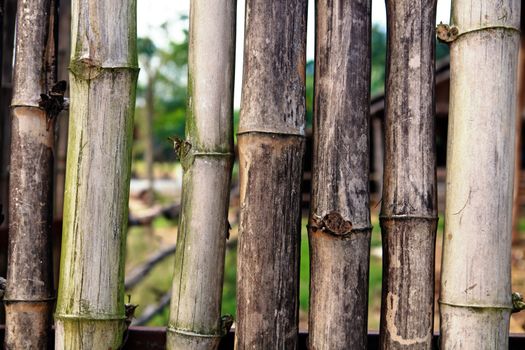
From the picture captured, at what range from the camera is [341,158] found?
1.69 metres

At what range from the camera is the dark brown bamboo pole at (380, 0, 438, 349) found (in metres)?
1.69

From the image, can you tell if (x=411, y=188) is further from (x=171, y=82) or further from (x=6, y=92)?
(x=171, y=82)

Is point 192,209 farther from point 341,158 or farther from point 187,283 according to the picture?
point 341,158

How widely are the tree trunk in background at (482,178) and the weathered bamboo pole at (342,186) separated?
229 mm

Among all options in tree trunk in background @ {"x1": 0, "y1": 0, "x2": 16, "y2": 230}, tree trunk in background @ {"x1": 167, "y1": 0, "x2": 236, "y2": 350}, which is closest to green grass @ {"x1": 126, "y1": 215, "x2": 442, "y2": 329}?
tree trunk in background @ {"x1": 0, "y1": 0, "x2": 16, "y2": 230}

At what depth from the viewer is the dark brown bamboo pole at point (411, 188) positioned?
169cm

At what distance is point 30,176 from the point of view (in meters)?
1.85

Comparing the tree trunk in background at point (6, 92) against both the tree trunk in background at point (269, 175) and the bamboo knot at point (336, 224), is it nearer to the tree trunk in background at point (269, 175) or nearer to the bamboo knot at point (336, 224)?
the tree trunk in background at point (269, 175)

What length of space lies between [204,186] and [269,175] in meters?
0.19

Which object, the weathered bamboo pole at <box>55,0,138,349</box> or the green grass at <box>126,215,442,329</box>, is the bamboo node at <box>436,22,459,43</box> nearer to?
the weathered bamboo pole at <box>55,0,138,349</box>

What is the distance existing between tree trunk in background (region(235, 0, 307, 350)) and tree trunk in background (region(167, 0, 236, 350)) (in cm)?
9

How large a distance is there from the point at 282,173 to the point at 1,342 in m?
0.99

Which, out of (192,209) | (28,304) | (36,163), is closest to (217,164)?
(192,209)

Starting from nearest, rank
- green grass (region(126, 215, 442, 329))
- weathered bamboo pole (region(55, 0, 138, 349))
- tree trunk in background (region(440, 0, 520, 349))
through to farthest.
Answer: tree trunk in background (region(440, 0, 520, 349)) < weathered bamboo pole (region(55, 0, 138, 349)) < green grass (region(126, 215, 442, 329))
